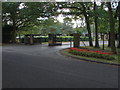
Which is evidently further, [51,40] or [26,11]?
[51,40]

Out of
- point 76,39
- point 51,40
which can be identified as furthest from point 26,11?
point 76,39

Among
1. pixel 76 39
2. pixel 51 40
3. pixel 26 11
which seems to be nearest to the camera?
pixel 76 39

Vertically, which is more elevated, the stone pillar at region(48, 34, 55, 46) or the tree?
the tree

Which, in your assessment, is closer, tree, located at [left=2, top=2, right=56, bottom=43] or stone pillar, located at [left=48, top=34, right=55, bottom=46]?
tree, located at [left=2, top=2, right=56, bottom=43]

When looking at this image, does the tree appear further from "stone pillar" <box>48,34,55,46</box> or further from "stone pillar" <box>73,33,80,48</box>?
"stone pillar" <box>73,33,80,48</box>

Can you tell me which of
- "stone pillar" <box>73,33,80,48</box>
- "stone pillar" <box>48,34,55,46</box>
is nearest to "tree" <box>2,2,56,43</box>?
"stone pillar" <box>48,34,55,46</box>

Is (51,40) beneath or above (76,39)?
beneath

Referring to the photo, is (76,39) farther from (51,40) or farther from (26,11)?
(26,11)

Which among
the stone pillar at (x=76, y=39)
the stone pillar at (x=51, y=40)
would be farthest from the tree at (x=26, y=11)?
the stone pillar at (x=76, y=39)

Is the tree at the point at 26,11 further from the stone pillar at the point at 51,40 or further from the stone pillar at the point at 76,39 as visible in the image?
the stone pillar at the point at 76,39

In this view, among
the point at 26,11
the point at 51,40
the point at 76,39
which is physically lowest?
the point at 51,40

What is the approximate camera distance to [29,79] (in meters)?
5.55

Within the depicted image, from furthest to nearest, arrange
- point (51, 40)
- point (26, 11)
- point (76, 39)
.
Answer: point (51, 40), point (26, 11), point (76, 39)

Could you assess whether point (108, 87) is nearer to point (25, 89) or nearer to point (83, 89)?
point (83, 89)
